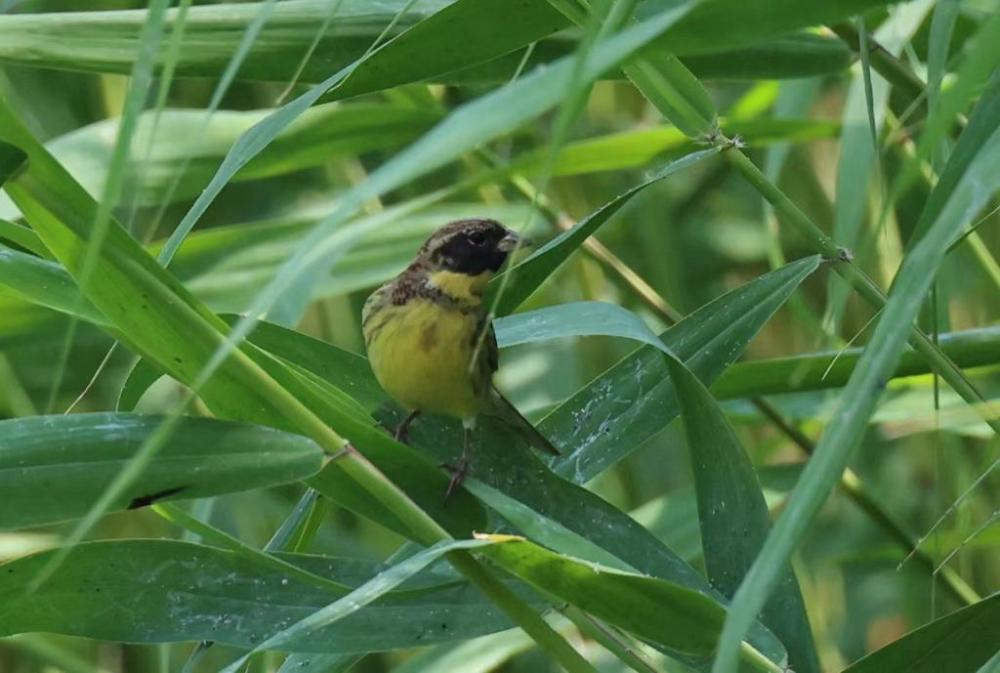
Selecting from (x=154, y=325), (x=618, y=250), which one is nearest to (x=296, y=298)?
(x=154, y=325)

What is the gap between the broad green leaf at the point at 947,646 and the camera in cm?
129

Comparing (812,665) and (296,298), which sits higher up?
(296,298)

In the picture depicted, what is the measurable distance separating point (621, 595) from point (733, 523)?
0.76 ft

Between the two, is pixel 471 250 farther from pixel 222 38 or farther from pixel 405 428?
pixel 222 38

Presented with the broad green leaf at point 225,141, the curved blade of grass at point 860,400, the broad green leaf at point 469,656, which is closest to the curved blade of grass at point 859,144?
the broad green leaf at point 225,141

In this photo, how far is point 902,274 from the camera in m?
0.92

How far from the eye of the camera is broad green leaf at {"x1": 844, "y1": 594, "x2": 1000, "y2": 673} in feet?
4.22

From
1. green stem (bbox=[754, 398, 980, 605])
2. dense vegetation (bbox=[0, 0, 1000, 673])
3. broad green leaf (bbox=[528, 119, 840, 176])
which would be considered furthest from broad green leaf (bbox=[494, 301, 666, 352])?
green stem (bbox=[754, 398, 980, 605])

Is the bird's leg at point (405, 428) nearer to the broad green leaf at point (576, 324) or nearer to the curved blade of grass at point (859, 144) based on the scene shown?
the broad green leaf at point (576, 324)

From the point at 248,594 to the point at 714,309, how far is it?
480 mm

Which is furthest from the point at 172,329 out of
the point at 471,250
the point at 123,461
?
the point at 471,250

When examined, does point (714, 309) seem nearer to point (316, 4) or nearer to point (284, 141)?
point (316, 4)

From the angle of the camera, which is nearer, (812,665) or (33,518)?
(33,518)

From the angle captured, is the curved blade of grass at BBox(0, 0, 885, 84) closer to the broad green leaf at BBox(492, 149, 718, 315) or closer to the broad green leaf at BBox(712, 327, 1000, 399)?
the broad green leaf at BBox(492, 149, 718, 315)
